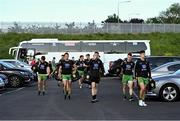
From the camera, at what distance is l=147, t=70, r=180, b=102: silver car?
19.6 meters

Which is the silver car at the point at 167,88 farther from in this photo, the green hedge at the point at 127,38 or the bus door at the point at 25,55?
the green hedge at the point at 127,38

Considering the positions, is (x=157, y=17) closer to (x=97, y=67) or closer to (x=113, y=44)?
(x=113, y=44)

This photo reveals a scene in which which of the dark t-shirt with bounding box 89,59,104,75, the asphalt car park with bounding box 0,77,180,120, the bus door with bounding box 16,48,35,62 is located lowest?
the bus door with bounding box 16,48,35,62

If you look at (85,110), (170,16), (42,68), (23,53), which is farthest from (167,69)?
(170,16)

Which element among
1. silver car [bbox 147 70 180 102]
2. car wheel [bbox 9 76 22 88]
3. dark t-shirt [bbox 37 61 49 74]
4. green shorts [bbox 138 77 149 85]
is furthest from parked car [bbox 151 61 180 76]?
car wheel [bbox 9 76 22 88]

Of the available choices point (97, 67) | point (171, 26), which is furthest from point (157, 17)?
point (97, 67)

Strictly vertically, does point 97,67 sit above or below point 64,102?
above

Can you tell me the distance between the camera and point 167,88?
19609 millimetres

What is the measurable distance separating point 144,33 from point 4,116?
213 feet

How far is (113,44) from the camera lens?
53.0 metres

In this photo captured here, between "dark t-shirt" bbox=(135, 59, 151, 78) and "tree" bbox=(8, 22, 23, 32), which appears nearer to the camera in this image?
"dark t-shirt" bbox=(135, 59, 151, 78)

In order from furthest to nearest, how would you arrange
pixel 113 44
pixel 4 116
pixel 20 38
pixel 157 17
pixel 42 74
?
1. pixel 157 17
2. pixel 20 38
3. pixel 113 44
4. pixel 42 74
5. pixel 4 116

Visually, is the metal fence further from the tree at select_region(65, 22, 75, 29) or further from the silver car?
the silver car

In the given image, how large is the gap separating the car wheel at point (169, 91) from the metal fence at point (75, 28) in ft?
192
